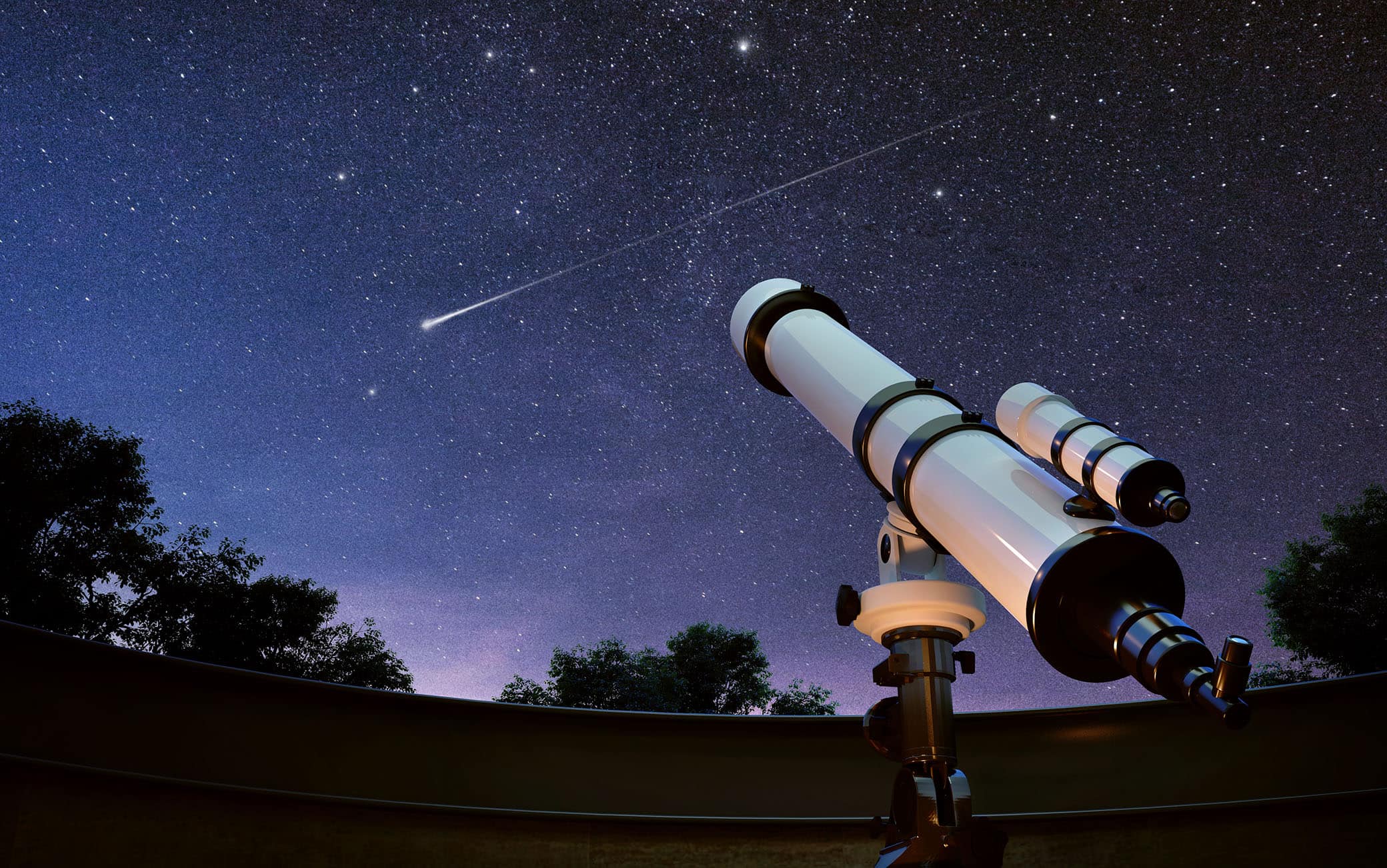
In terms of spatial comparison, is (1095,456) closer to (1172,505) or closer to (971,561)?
(1172,505)

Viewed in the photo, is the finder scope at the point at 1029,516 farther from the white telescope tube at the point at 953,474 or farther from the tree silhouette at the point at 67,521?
the tree silhouette at the point at 67,521

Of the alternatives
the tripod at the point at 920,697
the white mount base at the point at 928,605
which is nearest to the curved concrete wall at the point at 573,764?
the tripod at the point at 920,697

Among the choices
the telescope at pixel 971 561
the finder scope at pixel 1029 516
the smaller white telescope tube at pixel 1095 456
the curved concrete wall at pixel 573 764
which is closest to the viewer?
the finder scope at pixel 1029 516

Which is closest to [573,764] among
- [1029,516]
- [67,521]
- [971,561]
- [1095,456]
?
[1095,456]

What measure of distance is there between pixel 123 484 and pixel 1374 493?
22983mm

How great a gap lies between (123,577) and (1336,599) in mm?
21681

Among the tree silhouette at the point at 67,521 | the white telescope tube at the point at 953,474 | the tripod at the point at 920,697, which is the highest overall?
the tree silhouette at the point at 67,521

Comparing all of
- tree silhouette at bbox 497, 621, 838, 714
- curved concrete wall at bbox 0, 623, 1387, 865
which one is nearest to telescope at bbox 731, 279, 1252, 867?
curved concrete wall at bbox 0, 623, 1387, 865

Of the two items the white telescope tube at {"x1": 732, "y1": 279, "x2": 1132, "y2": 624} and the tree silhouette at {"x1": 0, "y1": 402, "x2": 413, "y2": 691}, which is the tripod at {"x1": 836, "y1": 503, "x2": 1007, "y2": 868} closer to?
the white telescope tube at {"x1": 732, "y1": 279, "x2": 1132, "y2": 624}

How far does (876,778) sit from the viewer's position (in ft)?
28.8

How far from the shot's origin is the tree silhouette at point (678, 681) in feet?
53.8

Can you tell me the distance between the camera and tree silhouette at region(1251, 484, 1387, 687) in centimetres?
1392

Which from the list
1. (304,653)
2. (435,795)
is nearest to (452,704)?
(435,795)

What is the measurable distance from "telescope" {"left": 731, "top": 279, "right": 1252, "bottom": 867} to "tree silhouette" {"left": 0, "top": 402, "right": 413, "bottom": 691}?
48.6 ft
